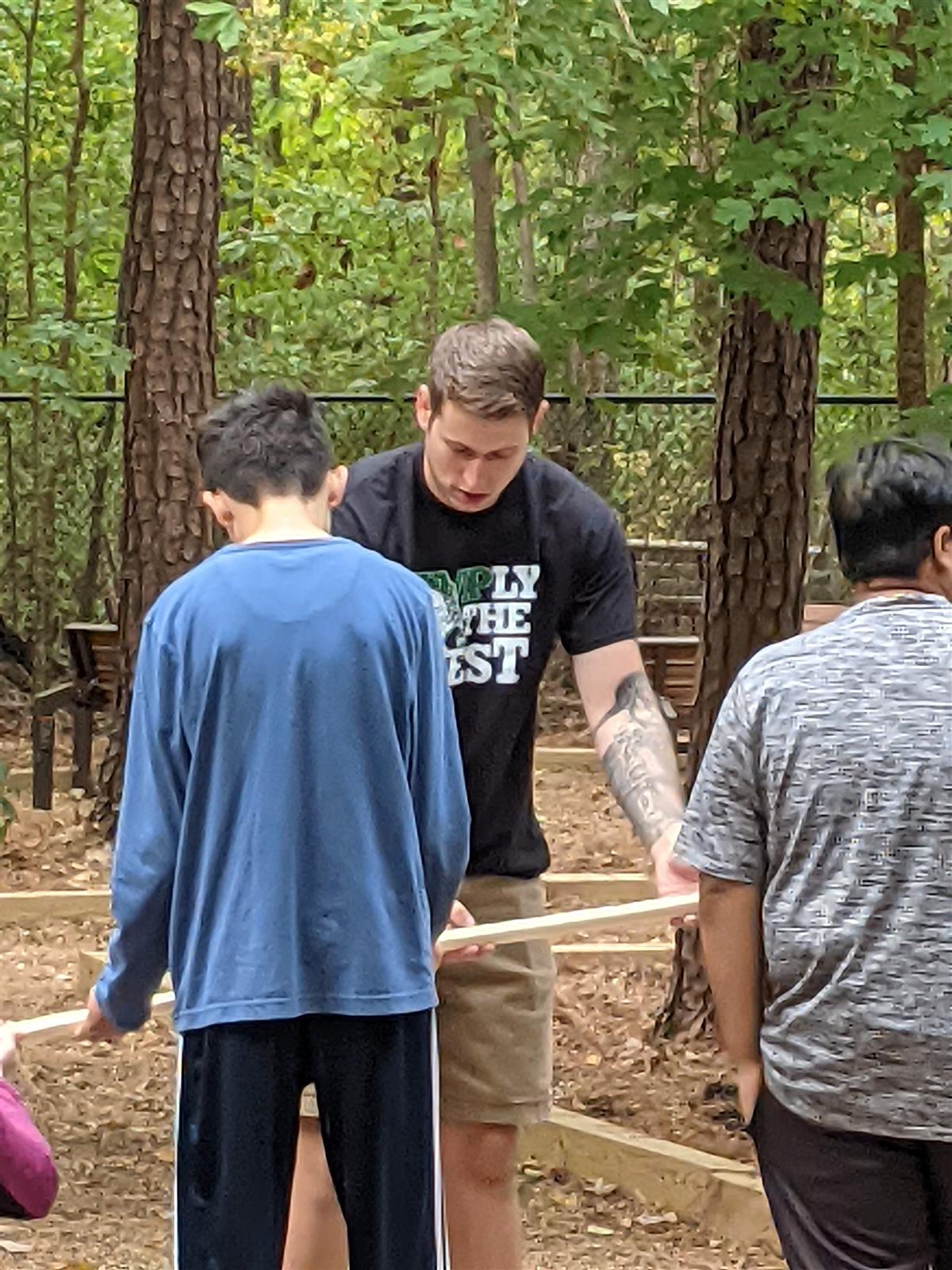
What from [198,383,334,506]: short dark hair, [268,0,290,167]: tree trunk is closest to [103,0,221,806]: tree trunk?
[268,0,290,167]: tree trunk

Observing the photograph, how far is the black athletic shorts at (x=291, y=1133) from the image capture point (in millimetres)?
3070

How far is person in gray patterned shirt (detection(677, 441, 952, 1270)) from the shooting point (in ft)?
9.19

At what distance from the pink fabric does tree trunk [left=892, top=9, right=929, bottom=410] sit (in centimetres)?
341

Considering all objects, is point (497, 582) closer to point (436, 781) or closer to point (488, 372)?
point (488, 372)

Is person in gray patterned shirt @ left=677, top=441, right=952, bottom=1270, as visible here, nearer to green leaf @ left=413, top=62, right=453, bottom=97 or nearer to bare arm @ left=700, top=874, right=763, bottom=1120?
bare arm @ left=700, top=874, right=763, bottom=1120

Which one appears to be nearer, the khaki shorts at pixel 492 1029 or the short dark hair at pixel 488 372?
the short dark hair at pixel 488 372

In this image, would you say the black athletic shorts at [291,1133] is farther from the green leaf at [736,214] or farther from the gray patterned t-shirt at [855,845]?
the green leaf at [736,214]

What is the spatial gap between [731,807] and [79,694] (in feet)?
25.4

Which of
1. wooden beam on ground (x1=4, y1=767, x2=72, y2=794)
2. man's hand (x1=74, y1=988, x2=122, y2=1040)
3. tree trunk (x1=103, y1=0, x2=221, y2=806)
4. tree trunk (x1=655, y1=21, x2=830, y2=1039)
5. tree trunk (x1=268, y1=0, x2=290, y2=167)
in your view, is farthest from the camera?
tree trunk (x1=268, y1=0, x2=290, y2=167)

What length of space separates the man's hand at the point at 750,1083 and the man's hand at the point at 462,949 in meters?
0.61

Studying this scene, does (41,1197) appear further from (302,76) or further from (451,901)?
(302,76)

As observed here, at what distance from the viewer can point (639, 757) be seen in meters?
4.01

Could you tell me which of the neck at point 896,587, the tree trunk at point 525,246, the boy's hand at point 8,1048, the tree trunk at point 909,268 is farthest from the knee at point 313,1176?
the tree trunk at point 525,246

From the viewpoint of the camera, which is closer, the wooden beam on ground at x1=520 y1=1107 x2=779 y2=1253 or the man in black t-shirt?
the man in black t-shirt
